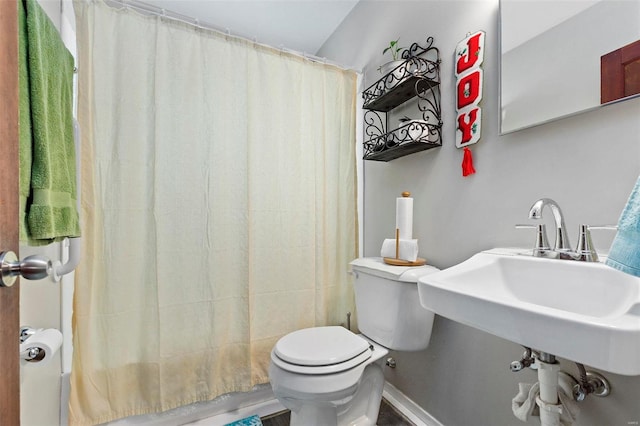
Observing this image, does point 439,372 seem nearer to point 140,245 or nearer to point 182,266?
point 182,266

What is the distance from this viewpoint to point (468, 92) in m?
1.16

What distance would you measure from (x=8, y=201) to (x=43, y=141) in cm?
36

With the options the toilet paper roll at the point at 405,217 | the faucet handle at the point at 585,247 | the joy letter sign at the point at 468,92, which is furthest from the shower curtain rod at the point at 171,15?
the faucet handle at the point at 585,247

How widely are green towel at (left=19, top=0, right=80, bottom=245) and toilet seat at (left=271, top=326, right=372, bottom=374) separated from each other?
0.82 m

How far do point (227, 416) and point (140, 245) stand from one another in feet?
3.15

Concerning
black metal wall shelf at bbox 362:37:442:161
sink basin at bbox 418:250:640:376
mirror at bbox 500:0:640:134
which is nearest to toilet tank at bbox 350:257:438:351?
sink basin at bbox 418:250:640:376

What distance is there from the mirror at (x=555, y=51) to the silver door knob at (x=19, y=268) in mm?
1284

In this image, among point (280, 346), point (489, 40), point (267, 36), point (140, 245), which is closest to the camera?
point (489, 40)

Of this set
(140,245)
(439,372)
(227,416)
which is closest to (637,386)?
(439,372)

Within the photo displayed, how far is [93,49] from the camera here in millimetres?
1220

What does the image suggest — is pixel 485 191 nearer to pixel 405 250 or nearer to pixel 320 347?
pixel 405 250

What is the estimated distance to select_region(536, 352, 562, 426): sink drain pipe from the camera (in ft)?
2.41

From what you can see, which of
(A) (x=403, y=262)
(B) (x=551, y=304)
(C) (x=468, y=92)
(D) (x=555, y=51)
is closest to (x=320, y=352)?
(A) (x=403, y=262)

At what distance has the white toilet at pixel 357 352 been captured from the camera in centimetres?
107
